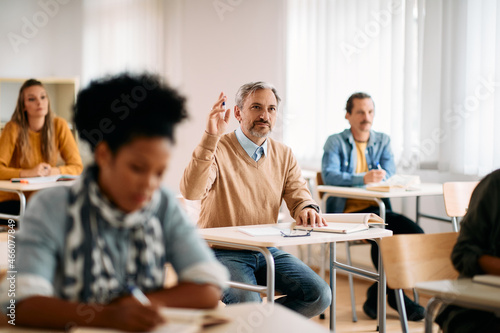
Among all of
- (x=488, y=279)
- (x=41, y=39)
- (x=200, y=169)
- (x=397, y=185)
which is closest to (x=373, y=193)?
(x=397, y=185)

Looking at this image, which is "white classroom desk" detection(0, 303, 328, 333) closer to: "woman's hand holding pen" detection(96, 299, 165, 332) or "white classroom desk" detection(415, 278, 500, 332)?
"woman's hand holding pen" detection(96, 299, 165, 332)

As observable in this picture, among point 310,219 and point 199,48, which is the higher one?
point 199,48

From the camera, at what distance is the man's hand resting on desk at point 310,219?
225 cm

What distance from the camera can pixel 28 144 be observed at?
384cm

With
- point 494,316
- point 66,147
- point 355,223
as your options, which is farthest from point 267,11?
point 494,316

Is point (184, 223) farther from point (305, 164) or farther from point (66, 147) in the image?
point (305, 164)

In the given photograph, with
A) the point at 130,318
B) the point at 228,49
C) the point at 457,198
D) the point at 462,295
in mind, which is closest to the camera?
the point at 130,318

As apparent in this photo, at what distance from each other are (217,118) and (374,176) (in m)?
1.69

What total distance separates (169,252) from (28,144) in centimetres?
312

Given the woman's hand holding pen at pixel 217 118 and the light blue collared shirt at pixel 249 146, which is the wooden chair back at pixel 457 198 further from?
the woman's hand holding pen at pixel 217 118

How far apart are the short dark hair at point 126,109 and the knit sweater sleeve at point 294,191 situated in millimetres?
1437

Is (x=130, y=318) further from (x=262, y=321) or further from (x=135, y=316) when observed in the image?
(x=262, y=321)

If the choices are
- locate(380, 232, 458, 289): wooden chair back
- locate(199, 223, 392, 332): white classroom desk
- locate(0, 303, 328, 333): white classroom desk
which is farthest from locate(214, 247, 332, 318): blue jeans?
locate(0, 303, 328, 333): white classroom desk

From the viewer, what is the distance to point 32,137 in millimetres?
3898
